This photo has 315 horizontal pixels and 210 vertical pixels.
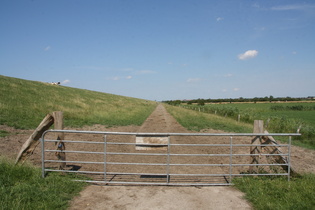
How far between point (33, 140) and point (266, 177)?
707 cm

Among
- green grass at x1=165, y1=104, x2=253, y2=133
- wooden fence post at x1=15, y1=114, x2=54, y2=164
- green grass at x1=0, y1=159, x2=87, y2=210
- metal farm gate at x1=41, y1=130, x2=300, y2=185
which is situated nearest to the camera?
green grass at x1=0, y1=159, x2=87, y2=210

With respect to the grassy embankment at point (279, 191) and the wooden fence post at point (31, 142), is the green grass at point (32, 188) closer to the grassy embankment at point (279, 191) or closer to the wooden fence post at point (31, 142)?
the wooden fence post at point (31, 142)

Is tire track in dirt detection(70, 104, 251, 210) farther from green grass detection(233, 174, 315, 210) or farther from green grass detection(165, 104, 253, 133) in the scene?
green grass detection(165, 104, 253, 133)

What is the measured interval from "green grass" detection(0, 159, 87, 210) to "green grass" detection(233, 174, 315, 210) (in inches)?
166

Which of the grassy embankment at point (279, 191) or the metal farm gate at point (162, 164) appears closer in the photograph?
the grassy embankment at point (279, 191)

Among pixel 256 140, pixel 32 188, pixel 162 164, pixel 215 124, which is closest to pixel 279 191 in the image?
pixel 256 140

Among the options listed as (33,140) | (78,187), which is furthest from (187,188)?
(33,140)

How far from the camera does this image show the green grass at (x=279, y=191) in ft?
15.5

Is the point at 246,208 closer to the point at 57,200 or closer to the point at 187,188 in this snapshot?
the point at 187,188

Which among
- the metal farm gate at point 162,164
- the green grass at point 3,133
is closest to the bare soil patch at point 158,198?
the metal farm gate at point 162,164

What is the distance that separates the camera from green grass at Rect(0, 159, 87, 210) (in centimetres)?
446

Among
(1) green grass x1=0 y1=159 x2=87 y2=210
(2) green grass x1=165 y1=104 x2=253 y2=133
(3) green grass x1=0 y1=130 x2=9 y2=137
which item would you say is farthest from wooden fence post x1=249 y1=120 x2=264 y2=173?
(3) green grass x1=0 y1=130 x2=9 y2=137

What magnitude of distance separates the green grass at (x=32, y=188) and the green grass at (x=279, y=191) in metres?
4.21

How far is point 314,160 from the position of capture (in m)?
10.0
